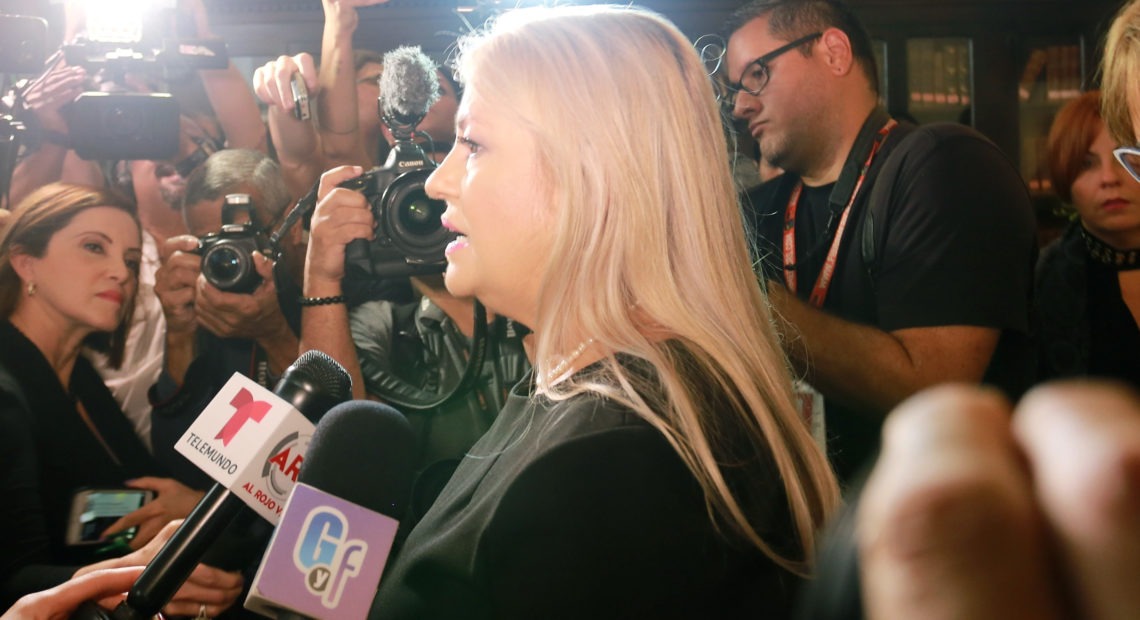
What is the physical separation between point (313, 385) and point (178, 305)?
1098mm

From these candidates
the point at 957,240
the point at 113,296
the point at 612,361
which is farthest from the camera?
the point at 113,296

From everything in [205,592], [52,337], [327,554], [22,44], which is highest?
[22,44]

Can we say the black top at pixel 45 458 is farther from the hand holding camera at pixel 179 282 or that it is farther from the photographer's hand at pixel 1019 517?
the photographer's hand at pixel 1019 517

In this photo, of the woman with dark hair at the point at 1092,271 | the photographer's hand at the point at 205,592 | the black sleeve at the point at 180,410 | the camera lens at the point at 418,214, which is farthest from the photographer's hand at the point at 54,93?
the woman with dark hair at the point at 1092,271

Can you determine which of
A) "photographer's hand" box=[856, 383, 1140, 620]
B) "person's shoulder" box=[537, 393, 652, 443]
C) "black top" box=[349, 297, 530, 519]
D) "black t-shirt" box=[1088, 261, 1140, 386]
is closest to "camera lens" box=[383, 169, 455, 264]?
"black top" box=[349, 297, 530, 519]

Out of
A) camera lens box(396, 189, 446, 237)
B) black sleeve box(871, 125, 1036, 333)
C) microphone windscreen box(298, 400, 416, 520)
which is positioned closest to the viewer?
microphone windscreen box(298, 400, 416, 520)

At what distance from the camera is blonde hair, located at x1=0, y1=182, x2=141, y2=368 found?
2.07 meters

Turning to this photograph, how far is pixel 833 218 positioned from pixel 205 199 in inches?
52.7

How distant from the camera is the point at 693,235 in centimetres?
97

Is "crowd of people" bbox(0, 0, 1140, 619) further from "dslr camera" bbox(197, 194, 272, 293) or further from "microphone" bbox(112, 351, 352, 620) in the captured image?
"microphone" bbox(112, 351, 352, 620)

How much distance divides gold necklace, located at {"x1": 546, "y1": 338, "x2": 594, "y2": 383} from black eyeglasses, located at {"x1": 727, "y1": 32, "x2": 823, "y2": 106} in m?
1.19

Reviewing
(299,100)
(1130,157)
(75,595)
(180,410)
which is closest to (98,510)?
(180,410)

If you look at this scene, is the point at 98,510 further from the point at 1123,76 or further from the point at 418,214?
the point at 1123,76

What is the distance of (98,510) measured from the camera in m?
2.05
